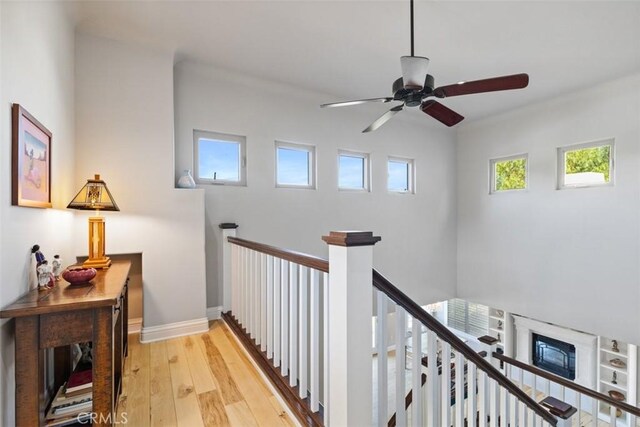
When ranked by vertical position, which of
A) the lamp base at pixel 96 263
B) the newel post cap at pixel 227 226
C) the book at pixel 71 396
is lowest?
the book at pixel 71 396

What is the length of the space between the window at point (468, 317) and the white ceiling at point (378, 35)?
4704 millimetres

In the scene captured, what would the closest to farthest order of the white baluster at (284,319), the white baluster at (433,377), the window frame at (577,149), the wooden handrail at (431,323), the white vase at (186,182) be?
1. the wooden handrail at (431,323)
2. the white baluster at (433,377)
3. the white baluster at (284,319)
4. the white vase at (186,182)
5. the window frame at (577,149)

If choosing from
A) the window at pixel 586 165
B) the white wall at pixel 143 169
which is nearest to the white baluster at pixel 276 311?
the white wall at pixel 143 169

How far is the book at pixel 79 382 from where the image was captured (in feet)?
5.37

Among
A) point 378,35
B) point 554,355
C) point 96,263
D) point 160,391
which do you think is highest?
point 378,35

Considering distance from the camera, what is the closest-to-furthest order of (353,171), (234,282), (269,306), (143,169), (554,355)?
(269,306) → (143,169) → (234,282) → (353,171) → (554,355)

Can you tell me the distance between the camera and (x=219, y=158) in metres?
3.69

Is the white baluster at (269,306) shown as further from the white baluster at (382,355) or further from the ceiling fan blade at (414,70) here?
the ceiling fan blade at (414,70)

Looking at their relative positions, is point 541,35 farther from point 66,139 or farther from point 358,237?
point 66,139

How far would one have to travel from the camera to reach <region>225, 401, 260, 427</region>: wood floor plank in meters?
1.69

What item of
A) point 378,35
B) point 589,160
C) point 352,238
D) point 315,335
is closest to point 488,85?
point 378,35

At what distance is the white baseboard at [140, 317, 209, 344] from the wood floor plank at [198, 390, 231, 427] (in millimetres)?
1148

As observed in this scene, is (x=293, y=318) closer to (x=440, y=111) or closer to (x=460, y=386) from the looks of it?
(x=460, y=386)

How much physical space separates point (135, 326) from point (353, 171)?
137 inches
